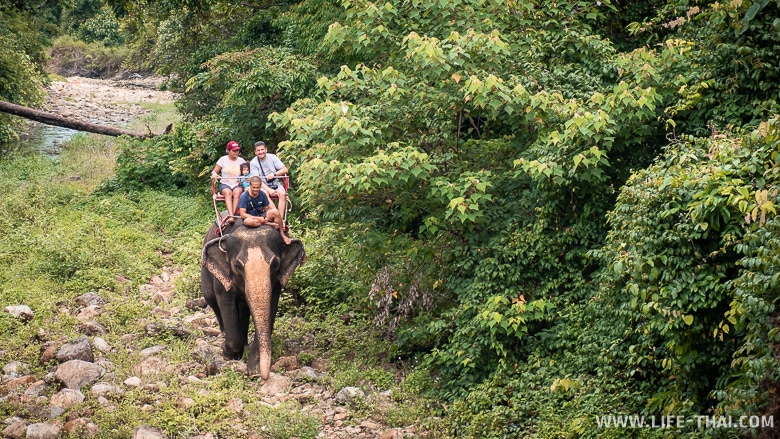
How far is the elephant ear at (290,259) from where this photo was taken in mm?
10703

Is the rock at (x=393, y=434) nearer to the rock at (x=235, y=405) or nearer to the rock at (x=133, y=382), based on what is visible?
the rock at (x=235, y=405)

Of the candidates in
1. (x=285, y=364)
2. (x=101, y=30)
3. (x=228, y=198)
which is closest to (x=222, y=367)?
(x=285, y=364)

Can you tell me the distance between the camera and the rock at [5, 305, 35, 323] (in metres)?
11.7

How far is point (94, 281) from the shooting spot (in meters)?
13.3

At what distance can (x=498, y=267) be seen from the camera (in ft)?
31.8

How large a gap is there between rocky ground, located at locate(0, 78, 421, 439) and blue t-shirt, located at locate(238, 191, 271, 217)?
1.69 meters

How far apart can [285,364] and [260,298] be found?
37.1 inches

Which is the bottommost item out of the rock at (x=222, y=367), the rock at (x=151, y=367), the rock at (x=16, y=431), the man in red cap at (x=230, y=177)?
the rock at (x=222, y=367)

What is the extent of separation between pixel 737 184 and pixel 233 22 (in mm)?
14882

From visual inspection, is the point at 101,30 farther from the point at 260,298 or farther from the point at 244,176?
the point at 260,298

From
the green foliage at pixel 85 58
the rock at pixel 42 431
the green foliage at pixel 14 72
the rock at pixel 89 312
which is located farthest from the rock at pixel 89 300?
the green foliage at pixel 85 58

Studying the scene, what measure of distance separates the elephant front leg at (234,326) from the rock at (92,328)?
1.61 metres

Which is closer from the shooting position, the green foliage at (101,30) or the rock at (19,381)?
the rock at (19,381)

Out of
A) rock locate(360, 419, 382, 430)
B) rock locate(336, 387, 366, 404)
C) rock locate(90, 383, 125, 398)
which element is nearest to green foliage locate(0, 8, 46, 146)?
rock locate(90, 383, 125, 398)
